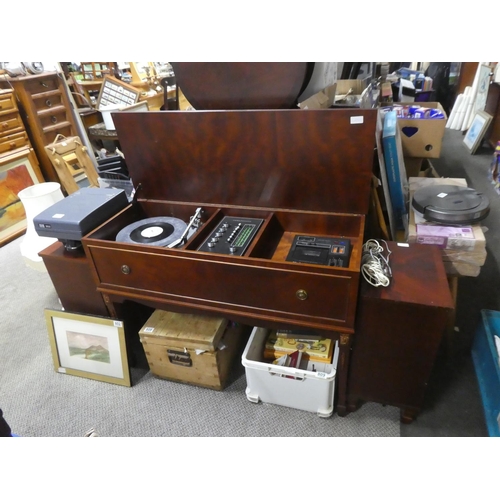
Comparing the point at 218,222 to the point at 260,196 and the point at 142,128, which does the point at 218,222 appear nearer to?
the point at 260,196

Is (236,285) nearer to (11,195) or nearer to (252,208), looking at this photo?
(252,208)

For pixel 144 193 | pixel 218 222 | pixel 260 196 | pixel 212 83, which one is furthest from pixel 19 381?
pixel 212 83

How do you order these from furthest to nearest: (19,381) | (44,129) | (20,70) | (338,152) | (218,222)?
(44,129) < (20,70) < (19,381) < (218,222) < (338,152)

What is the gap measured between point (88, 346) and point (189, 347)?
52 centimetres

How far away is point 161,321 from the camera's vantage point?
4.98 feet

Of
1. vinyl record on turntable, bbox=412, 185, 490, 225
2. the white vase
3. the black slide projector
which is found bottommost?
the white vase

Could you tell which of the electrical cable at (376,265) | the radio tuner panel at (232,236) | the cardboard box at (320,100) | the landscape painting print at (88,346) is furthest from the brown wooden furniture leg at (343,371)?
the landscape painting print at (88,346)

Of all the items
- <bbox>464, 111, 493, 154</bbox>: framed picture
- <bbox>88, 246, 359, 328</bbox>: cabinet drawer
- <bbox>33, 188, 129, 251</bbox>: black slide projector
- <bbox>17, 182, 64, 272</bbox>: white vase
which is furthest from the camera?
<bbox>464, 111, 493, 154</bbox>: framed picture

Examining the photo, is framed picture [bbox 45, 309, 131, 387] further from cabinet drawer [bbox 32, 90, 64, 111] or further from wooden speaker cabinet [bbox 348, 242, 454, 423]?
cabinet drawer [bbox 32, 90, 64, 111]

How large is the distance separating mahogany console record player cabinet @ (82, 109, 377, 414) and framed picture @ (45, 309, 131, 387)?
0.18m

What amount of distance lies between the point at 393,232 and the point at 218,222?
2.66 feet

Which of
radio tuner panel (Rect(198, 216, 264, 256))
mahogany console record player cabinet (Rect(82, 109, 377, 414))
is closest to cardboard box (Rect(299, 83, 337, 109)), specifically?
mahogany console record player cabinet (Rect(82, 109, 377, 414))

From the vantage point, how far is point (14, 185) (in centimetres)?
285

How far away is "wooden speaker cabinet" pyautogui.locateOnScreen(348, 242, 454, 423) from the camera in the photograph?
1.08m
